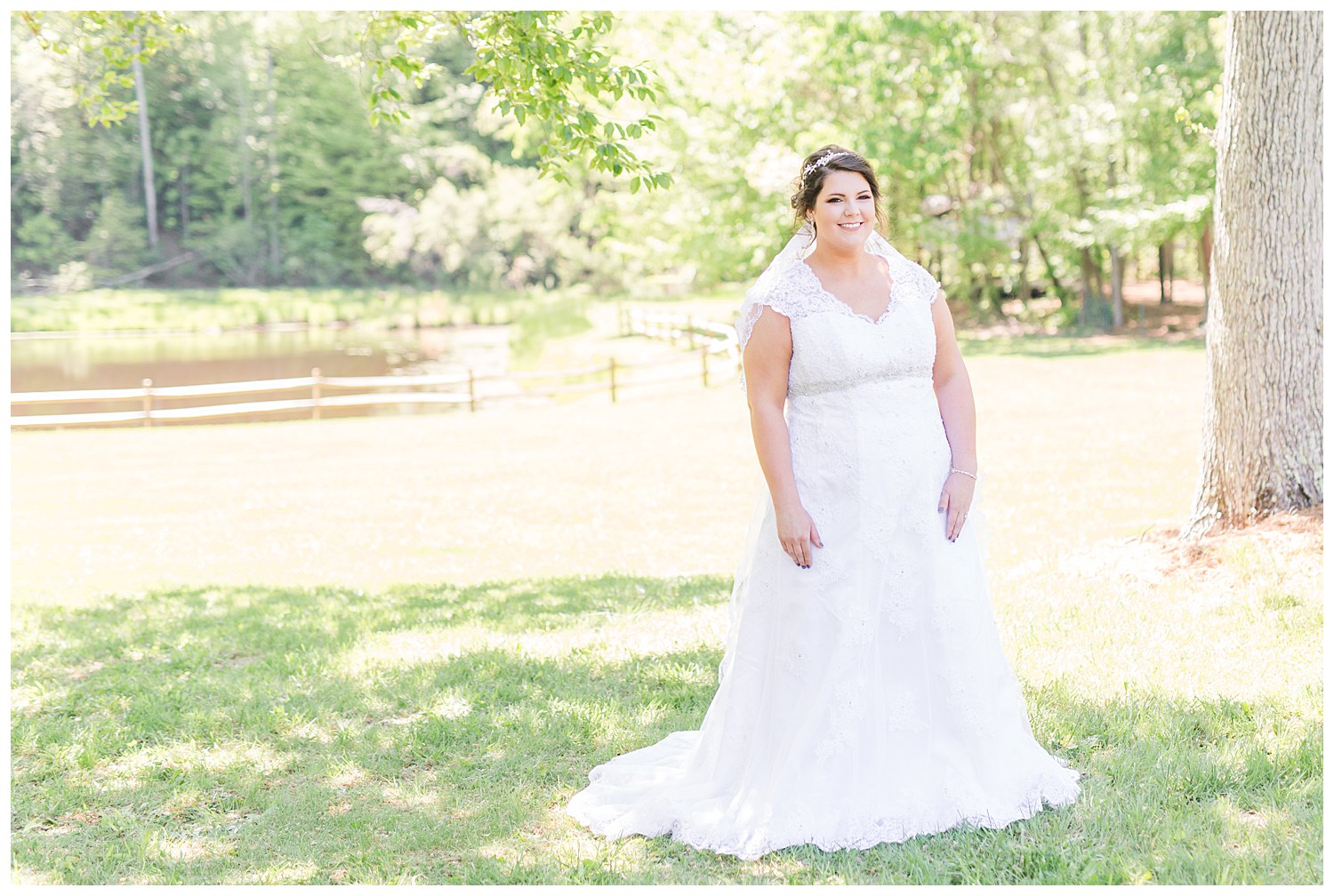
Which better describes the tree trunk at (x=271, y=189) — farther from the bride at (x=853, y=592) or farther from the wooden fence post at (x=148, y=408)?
the bride at (x=853, y=592)

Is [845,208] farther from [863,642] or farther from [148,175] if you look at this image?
[148,175]

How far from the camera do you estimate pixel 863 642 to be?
3508mm

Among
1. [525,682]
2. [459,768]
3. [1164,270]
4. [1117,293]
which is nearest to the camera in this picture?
[459,768]

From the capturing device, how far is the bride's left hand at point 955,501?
3568mm

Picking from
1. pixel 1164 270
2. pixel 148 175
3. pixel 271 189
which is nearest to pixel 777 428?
pixel 1164 270

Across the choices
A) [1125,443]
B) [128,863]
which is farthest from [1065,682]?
[1125,443]

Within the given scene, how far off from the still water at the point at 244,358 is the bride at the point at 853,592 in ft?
62.1

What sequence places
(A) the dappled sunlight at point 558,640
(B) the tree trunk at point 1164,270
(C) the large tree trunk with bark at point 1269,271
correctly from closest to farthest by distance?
(A) the dappled sunlight at point 558,640
(C) the large tree trunk with bark at point 1269,271
(B) the tree trunk at point 1164,270

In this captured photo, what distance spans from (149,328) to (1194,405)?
130 ft

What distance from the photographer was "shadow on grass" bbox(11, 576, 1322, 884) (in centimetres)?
330

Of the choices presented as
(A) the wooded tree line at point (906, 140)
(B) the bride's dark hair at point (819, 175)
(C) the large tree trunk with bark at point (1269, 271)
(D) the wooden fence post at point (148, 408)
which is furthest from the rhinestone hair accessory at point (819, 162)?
(D) the wooden fence post at point (148, 408)

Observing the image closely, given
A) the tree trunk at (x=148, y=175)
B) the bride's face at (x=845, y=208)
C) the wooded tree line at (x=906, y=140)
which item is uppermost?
the tree trunk at (x=148, y=175)

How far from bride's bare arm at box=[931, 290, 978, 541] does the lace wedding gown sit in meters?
0.04

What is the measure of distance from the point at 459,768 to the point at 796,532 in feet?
5.27
